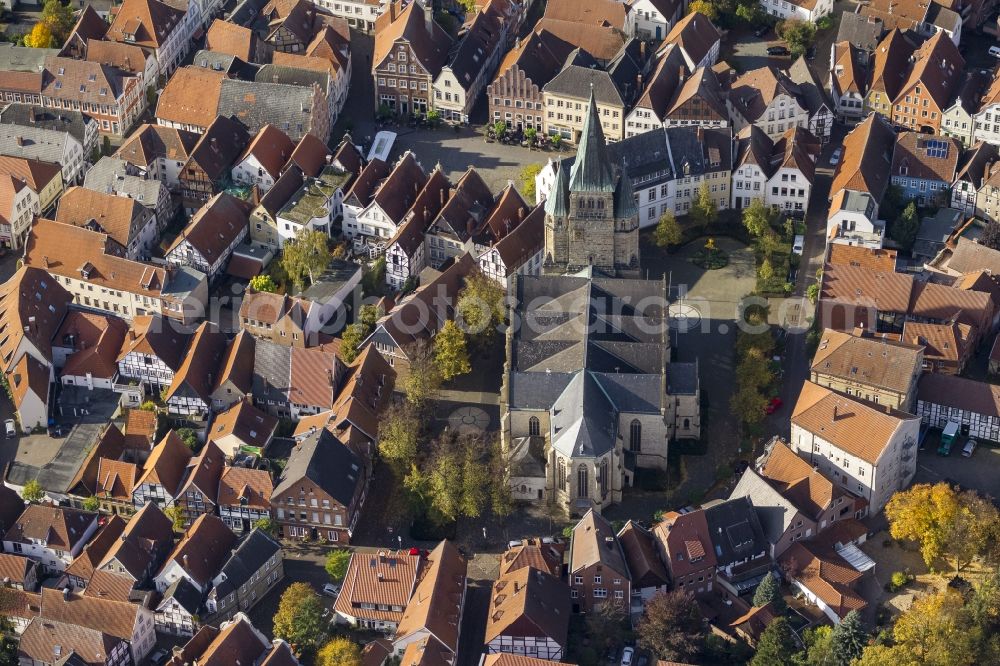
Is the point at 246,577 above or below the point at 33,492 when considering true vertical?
below

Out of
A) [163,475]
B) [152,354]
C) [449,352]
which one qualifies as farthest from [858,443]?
[152,354]

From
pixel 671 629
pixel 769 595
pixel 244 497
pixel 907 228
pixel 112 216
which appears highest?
pixel 112 216

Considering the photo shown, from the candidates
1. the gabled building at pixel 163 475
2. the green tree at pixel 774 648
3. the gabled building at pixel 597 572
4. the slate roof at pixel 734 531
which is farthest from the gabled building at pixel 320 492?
the green tree at pixel 774 648

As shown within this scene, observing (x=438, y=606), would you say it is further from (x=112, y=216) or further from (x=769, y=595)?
(x=112, y=216)

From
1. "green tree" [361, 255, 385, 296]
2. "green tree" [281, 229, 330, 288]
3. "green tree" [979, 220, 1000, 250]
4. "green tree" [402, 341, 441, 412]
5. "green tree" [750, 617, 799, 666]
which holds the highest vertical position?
"green tree" [979, 220, 1000, 250]

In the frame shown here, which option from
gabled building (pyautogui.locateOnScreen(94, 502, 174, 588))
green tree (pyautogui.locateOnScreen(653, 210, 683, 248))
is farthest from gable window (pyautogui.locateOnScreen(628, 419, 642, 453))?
gabled building (pyautogui.locateOnScreen(94, 502, 174, 588))

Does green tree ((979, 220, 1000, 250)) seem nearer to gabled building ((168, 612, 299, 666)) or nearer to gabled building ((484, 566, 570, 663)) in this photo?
gabled building ((484, 566, 570, 663))

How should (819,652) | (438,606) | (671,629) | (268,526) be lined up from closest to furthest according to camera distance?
(819,652) → (671,629) → (438,606) → (268,526)
